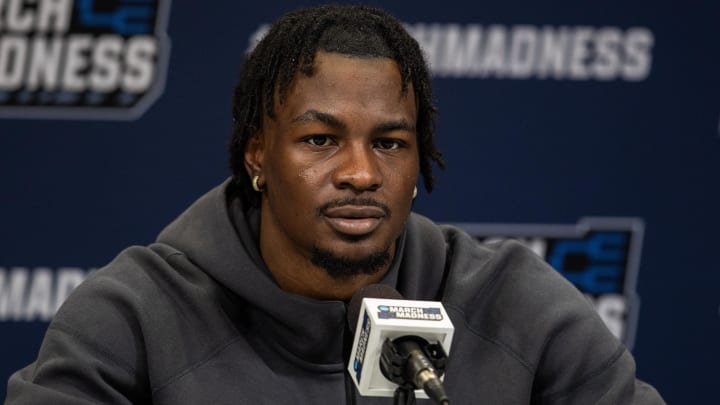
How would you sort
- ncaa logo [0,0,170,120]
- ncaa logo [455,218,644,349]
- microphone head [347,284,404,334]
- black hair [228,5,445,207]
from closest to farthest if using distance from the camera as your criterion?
microphone head [347,284,404,334], black hair [228,5,445,207], ncaa logo [0,0,170,120], ncaa logo [455,218,644,349]

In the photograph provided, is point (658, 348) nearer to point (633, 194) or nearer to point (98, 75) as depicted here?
point (633, 194)

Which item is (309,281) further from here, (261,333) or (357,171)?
(357,171)

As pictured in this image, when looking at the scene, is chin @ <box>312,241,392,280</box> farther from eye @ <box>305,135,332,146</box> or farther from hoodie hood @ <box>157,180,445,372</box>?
eye @ <box>305,135,332,146</box>

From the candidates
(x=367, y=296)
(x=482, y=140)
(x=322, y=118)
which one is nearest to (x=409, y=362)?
(x=367, y=296)

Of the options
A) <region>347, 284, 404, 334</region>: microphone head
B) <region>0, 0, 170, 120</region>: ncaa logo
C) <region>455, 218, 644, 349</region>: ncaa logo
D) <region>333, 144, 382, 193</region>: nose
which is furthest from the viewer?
<region>455, 218, 644, 349</region>: ncaa logo

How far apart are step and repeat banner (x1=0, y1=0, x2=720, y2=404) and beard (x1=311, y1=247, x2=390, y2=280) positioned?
4.47ft

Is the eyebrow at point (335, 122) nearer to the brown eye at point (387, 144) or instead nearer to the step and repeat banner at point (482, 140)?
the brown eye at point (387, 144)

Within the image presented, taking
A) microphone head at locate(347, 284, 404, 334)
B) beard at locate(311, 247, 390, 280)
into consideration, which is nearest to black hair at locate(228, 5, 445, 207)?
beard at locate(311, 247, 390, 280)

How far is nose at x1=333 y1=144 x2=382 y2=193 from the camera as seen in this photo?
210 centimetres

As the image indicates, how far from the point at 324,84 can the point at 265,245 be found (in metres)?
0.36

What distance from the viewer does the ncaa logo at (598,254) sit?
3619mm

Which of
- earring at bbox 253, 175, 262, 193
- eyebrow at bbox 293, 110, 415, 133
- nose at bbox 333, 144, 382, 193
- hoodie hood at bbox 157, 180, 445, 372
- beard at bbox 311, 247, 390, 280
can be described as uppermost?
eyebrow at bbox 293, 110, 415, 133

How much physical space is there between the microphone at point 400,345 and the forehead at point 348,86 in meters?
0.58

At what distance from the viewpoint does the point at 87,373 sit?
204 centimetres
